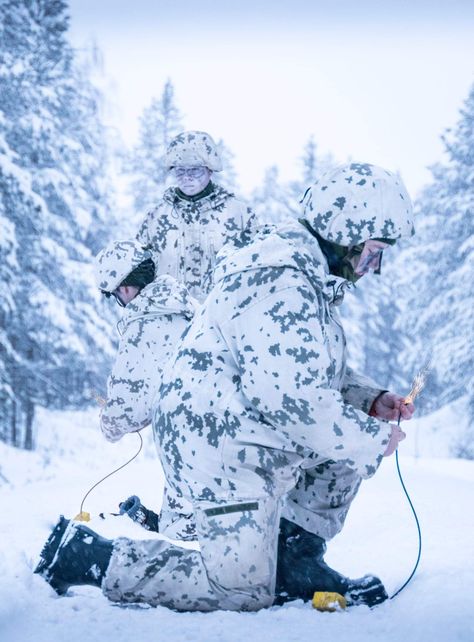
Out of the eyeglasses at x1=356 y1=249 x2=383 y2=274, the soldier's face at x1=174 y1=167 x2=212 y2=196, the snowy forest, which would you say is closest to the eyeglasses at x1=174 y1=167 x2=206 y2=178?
the soldier's face at x1=174 y1=167 x2=212 y2=196

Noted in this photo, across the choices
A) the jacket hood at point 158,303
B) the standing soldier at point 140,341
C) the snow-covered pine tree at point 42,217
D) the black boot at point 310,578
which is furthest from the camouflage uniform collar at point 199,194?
the snow-covered pine tree at point 42,217

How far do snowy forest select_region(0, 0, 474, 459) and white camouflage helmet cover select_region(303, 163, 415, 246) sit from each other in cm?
797

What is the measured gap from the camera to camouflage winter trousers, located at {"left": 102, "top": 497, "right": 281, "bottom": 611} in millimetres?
2734

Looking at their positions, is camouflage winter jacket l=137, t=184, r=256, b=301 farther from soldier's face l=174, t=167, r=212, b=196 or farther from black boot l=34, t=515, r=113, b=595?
black boot l=34, t=515, r=113, b=595

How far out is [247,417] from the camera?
2.82m

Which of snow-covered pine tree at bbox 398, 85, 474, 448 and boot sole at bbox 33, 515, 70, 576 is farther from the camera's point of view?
snow-covered pine tree at bbox 398, 85, 474, 448

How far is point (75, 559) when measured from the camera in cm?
292

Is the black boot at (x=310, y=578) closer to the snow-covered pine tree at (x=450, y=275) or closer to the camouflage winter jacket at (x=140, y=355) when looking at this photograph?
the camouflage winter jacket at (x=140, y=355)

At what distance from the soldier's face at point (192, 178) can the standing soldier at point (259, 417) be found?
274 cm

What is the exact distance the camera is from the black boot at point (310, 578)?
2984mm

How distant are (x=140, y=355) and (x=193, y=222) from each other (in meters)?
1.81

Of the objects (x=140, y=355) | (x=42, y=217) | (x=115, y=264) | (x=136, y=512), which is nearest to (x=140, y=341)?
(x=140, y=355)

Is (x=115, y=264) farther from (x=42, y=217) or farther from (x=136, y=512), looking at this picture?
(x=42, y=217)

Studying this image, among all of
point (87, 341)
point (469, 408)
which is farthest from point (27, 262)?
point (469, 408)
